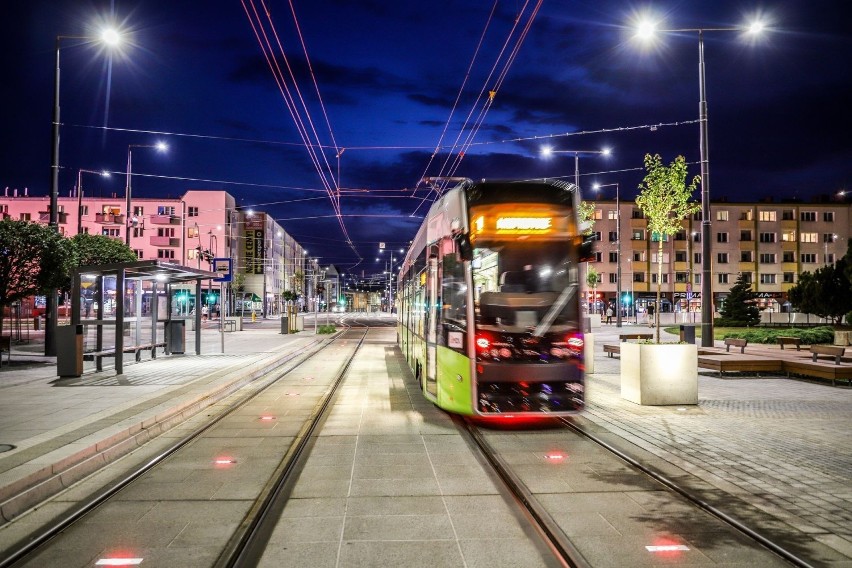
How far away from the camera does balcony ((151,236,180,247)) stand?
75375mm

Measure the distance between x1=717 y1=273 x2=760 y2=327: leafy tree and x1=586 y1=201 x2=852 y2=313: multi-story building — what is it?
33546 mm

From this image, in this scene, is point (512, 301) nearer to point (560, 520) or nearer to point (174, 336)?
point (560, 520)

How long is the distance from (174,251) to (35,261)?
2557 inches

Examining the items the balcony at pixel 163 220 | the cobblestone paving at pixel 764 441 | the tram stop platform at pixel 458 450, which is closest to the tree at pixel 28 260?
the tram stop platform at pixel 458 450

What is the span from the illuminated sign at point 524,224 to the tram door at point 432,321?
1.52 m

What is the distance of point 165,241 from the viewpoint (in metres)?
75.9

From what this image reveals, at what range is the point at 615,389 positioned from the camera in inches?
524

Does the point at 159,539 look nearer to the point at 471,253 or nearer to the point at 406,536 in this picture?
the point at 406,536

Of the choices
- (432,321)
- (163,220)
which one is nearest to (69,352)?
(432,321)

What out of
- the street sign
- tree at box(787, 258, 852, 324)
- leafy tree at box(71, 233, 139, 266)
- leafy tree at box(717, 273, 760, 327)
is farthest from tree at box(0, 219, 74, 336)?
tree at box(787, 258, 852, 324)

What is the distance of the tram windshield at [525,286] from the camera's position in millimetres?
8734

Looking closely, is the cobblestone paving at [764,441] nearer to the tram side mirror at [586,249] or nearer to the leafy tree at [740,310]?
the tram side mirror at [586,249]

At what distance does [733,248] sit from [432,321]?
73.6 m

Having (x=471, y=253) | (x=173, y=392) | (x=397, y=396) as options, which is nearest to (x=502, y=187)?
(x=471, y=253)
